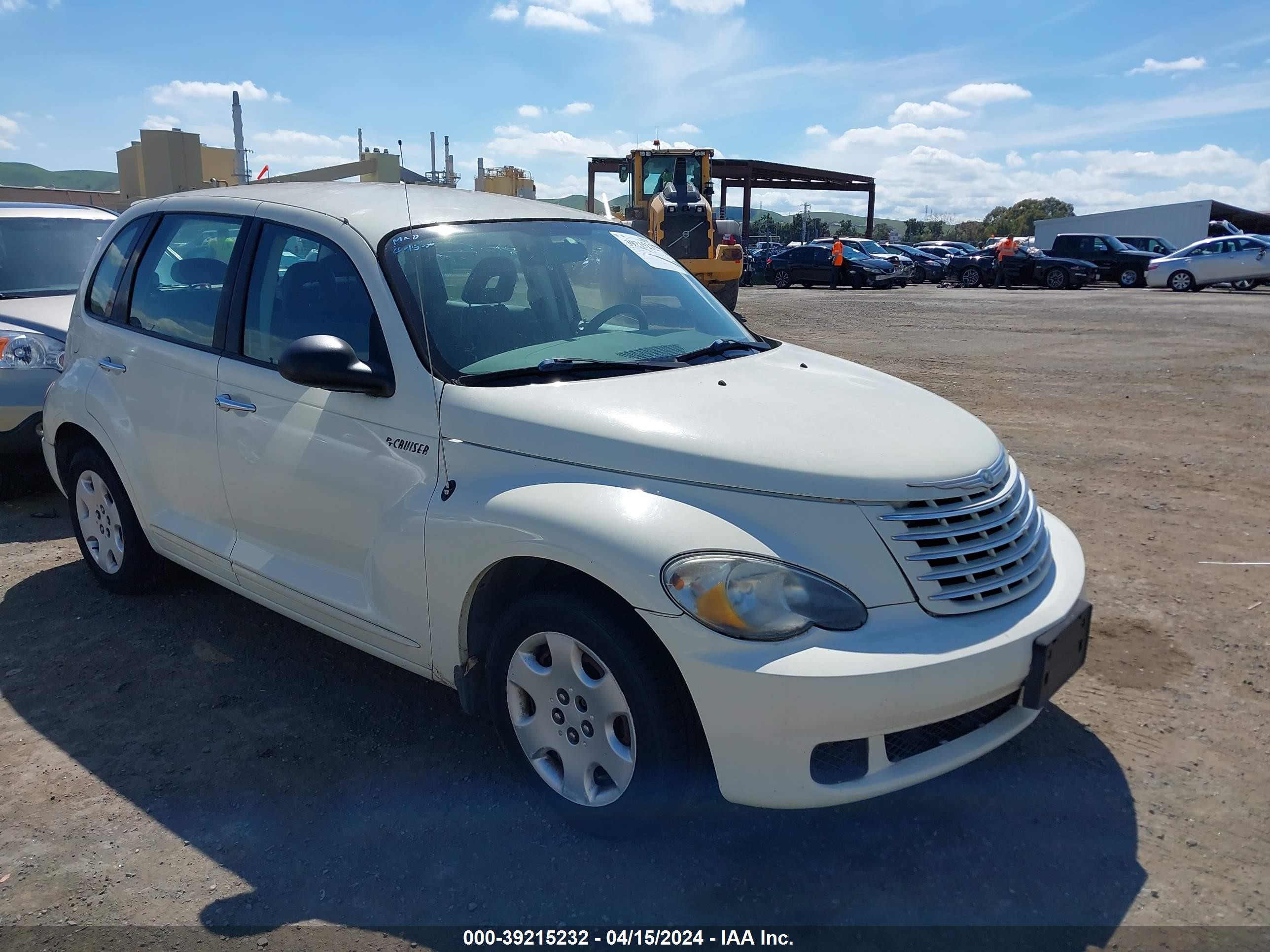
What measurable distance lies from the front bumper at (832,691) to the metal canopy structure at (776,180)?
4187 centimetres

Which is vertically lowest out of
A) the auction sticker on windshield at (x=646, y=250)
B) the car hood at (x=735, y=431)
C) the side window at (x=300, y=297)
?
the car hood at (x=735, y=431)

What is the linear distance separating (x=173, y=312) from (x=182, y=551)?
1.02 metres

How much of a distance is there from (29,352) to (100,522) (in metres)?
2.09

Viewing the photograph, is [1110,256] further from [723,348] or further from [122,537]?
[122,537]

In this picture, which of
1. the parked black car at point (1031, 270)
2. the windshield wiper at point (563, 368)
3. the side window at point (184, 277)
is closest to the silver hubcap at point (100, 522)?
the side window at point (184, 277)

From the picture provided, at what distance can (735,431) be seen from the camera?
2.75m

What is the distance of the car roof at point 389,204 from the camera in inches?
136

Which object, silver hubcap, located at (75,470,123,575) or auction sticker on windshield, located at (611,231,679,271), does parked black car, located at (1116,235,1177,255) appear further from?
silver hubcap, located at (75,470,123,575)

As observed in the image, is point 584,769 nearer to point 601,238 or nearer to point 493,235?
point 493,235

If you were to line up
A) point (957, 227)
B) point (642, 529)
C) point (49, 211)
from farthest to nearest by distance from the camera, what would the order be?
point (957, 227), point (49, 211), point (642, 529)

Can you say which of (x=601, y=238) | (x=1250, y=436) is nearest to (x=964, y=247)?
(x=1250, y=436)

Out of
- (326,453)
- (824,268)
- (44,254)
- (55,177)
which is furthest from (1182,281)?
(55,177)

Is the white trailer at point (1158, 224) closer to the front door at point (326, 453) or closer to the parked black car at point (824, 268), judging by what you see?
the parked black car at point (824, 268)

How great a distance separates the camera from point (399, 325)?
3166 mm
